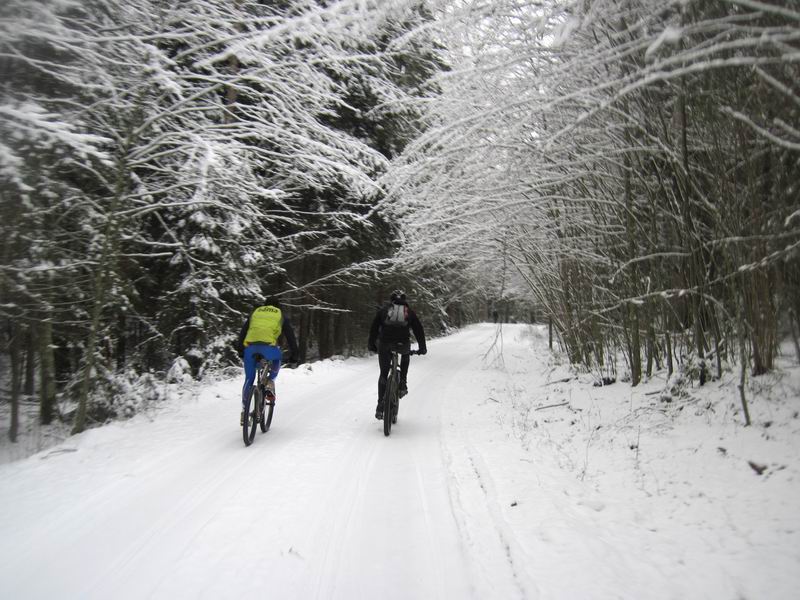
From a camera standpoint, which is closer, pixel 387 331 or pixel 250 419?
pixel 250 419

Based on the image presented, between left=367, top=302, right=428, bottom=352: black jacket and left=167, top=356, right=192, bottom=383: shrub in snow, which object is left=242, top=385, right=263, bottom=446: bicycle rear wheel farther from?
left=167, top=356, right=192, bottom=383: shrub in snow

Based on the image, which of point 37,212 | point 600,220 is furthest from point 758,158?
point 37,212

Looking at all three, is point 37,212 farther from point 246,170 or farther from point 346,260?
point 346,260

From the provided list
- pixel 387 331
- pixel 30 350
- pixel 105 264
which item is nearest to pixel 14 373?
pixel 30 350

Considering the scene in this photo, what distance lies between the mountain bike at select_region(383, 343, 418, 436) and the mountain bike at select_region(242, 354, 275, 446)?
1.47 metres

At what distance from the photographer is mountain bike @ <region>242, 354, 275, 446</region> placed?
4.76 meters

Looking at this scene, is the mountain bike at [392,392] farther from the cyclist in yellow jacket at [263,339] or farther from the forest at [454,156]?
the forest at [454,156]

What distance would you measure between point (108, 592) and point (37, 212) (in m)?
4.31

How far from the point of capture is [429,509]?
3230mm

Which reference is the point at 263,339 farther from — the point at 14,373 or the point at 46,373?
the point at 14,373

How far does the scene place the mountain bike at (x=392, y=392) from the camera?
5.31 meters

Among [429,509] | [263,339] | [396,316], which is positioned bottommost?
[429,509]

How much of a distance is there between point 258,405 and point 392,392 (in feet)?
5.55

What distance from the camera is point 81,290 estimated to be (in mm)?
5754
